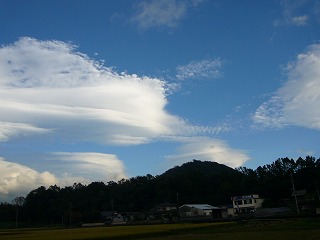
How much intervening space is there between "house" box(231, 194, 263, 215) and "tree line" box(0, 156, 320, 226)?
7067 mm

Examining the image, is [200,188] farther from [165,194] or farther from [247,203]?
[247,203]

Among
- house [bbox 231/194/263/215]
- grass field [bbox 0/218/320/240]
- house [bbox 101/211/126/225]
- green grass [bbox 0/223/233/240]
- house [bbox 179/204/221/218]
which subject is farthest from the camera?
house [bbox 101/211/126/225]

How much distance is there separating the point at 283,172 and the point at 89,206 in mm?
67286

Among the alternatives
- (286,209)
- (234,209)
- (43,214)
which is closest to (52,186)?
(43,214)

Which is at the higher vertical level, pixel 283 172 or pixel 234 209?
pixel 283 172

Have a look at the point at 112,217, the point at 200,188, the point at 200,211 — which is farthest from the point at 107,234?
the point at 200,188

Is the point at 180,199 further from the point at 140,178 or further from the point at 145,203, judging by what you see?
the point at 140,178

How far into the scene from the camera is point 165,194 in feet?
445

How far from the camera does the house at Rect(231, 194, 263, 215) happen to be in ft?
314

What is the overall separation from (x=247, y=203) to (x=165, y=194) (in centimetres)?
4465

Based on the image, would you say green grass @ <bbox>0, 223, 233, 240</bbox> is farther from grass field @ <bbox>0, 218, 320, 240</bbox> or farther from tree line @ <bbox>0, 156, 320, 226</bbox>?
tree line @ <bbox>0, 156, 320, 226</bbox>

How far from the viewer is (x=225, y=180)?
130 m

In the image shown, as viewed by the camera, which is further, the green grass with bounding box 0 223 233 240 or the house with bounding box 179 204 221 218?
the house with bounding box 179 204 221 218

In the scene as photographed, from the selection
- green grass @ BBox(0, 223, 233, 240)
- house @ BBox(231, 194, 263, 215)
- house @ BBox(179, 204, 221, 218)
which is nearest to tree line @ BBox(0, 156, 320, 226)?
house @ BBox(231, 194, 263, 215)
